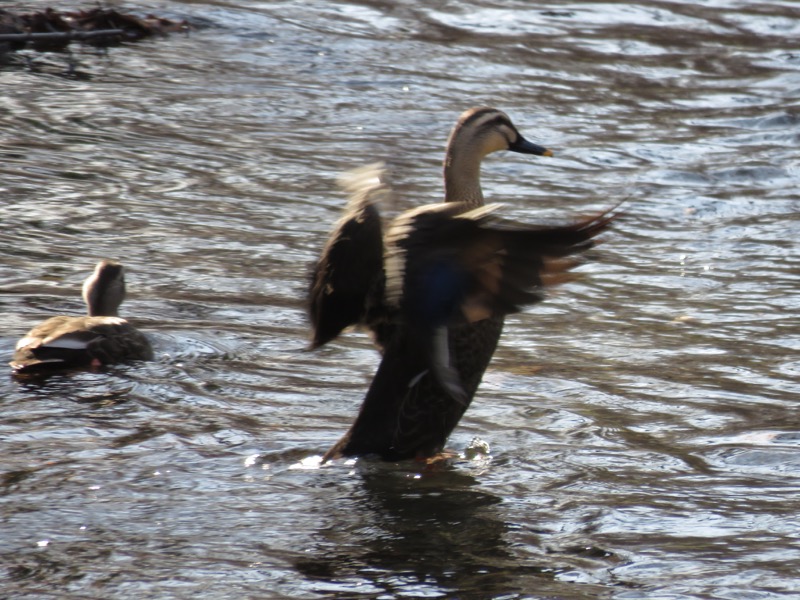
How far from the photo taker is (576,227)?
498 cm

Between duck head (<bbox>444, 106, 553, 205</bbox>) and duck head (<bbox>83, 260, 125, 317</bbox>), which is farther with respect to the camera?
duck head (<bbox>83, 260, 125, 317</bbox>)

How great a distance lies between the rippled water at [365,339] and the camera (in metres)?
4.79

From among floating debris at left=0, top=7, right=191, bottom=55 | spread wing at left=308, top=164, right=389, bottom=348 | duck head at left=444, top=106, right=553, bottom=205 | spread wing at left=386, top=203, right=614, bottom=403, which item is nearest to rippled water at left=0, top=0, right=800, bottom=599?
floating debris at left=0, top=7, right=191, bottom=55

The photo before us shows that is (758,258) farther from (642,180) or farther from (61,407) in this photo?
(61,407)

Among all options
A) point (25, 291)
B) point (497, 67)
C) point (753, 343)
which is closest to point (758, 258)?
point (753, 343)

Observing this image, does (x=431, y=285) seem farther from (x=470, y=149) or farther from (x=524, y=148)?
(x=524, y=148)

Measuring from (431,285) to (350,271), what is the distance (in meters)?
0.51

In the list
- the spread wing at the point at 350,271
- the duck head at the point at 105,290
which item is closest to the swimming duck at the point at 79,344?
the duck head at the point at 105,290

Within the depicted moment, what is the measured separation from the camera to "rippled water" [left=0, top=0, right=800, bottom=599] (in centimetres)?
479

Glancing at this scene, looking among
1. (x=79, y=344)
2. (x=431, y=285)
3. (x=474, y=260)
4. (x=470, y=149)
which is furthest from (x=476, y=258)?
(x=79, y=344)

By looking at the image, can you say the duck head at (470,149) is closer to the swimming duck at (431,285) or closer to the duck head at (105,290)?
the swimming duck at (431,285)

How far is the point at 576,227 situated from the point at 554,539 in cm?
107

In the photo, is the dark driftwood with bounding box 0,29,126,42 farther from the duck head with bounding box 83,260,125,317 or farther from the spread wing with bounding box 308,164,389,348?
the spread wing with bounding box 308,164,389,348

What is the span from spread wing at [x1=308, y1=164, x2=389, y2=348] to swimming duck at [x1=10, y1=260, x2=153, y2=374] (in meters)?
1.42
